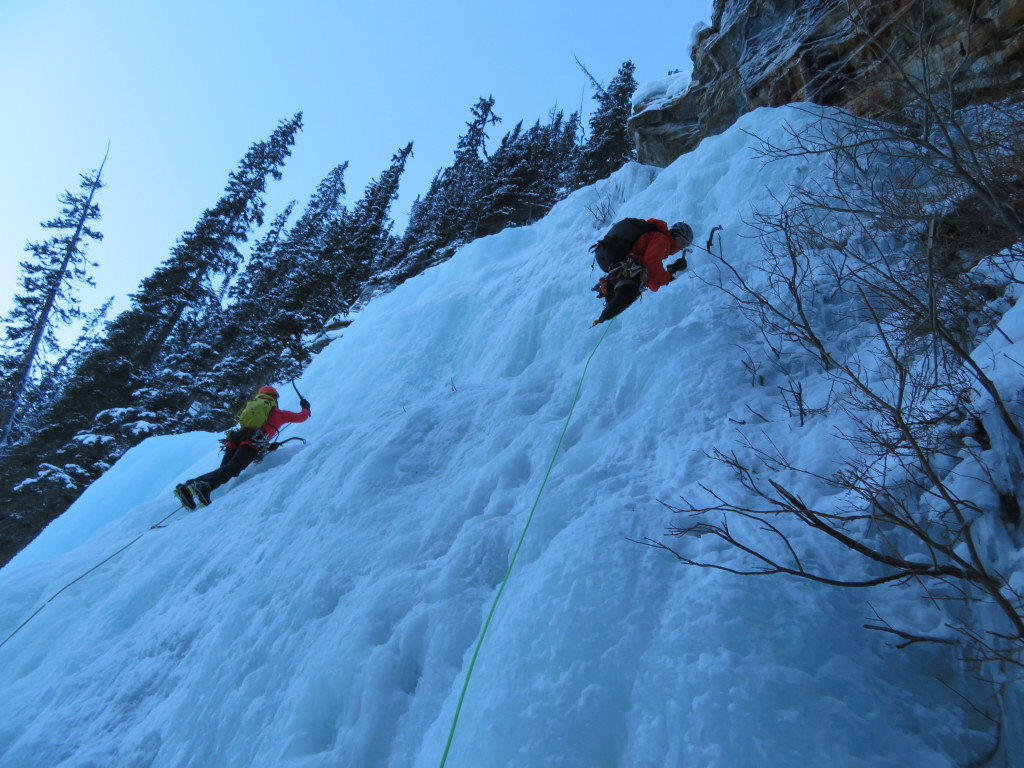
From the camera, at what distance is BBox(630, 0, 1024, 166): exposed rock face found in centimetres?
526

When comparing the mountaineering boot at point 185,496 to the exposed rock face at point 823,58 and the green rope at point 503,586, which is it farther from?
the exposed rock face at point 823,58

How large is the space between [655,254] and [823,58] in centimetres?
467

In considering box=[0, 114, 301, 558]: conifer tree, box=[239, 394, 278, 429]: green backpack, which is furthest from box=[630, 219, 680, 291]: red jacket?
box=[0, 114, 301, 558]: conifer tree

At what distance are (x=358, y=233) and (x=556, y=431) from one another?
80.6 feet

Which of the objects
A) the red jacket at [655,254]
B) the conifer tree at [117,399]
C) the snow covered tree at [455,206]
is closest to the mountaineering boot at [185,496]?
the red jacket at [655,254]

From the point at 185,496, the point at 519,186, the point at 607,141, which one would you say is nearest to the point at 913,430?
the point at 185,496

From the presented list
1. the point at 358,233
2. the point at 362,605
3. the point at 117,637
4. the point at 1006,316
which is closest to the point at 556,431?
the point at 362,605

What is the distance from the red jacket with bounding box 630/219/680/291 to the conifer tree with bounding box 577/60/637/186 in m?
16.6

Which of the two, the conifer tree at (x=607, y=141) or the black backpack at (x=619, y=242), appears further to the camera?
the conifer tree at (x=607, y=141)

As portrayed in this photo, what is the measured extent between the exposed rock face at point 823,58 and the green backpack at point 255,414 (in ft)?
20.3

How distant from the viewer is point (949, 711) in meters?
1.63

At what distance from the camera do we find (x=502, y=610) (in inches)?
97.4

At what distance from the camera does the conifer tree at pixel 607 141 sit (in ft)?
67.6

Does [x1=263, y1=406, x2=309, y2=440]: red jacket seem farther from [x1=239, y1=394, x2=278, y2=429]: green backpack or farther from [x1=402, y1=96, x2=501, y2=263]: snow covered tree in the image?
[x1=402, y1=96, x2=501, y2=263]: snow covered tree
